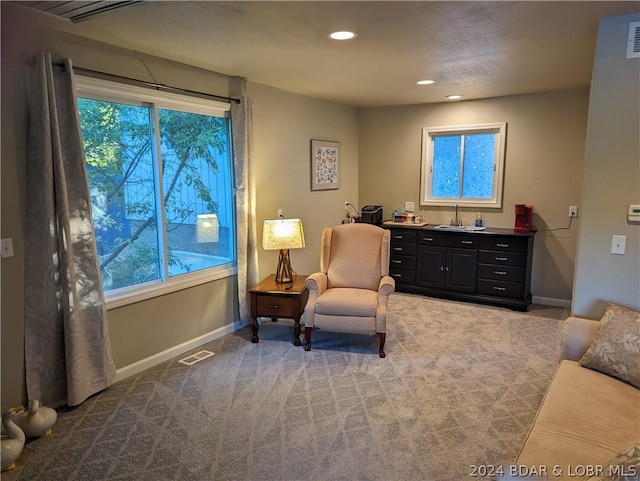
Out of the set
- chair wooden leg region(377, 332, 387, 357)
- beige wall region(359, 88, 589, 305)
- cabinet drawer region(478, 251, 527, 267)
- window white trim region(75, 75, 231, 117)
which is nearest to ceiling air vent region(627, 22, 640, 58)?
beige wall region(359, 88, 589, 305)

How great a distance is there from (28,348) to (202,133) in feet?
6.90

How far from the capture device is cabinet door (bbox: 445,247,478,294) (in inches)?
191

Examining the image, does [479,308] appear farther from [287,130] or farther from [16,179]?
[16,179]

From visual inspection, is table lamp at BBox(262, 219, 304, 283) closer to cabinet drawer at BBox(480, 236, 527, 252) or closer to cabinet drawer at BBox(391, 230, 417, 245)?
cabinet drawer at BBox(391, 230, 417, 245)

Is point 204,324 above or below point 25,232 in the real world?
below

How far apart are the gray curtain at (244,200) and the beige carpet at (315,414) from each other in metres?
0.55

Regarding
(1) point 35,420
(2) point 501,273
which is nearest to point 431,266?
(2) point 501,273

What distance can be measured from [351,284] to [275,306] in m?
0.76

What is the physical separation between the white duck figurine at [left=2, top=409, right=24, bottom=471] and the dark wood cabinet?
4.12 metres

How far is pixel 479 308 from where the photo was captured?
470cm

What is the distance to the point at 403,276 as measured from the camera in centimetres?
535

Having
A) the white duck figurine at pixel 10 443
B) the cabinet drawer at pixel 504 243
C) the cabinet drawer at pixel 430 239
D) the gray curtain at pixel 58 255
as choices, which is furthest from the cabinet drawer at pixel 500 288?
the white duck figurine at pixel 10 443

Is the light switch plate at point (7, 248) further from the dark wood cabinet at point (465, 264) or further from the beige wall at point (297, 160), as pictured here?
the dark wood cabinet at point (465, 264)

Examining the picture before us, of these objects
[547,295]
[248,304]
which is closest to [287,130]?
[248,304]
